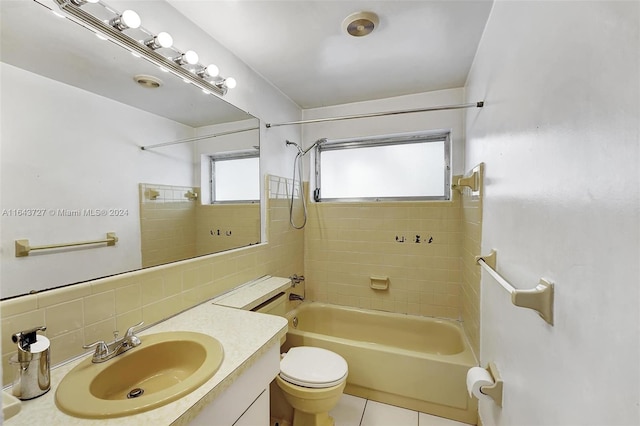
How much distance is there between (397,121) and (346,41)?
3.26 ft

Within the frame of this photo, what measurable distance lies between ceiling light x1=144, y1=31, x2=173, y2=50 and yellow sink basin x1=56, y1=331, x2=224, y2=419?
4.12 feet

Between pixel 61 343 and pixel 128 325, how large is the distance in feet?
0.71

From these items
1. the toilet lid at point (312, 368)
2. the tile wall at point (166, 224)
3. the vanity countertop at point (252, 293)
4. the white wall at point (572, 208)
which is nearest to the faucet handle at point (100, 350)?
the tile wall at point (166, 224)

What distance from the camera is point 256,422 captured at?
3.49ft

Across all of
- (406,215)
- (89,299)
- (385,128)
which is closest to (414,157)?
(385,128)

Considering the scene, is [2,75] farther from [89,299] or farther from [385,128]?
[385,128]

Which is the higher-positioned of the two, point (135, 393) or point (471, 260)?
point (471, 260)

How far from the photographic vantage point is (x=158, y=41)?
1.21m

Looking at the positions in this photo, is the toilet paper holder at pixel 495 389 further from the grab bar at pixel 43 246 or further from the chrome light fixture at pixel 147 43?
the chrome light fixture at pixel 147 43

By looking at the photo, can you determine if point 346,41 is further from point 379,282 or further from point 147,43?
point 379,282

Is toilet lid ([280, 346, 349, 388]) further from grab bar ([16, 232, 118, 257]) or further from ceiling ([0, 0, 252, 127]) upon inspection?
ceiling ([0, 0, 252, 127])

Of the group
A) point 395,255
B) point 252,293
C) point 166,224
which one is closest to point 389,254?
point 395,255

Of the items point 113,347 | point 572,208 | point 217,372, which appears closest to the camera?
point 572,208

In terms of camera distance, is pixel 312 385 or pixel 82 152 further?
pixel 312 385
